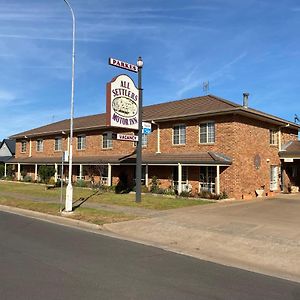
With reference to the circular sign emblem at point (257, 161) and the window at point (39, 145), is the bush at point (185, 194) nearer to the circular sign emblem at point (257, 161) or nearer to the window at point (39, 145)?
the circular sign emblem at point (257, 161)

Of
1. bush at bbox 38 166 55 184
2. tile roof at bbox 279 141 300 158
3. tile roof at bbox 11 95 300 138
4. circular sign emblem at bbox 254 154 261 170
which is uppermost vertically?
tile roof at bbox 11 95 300 138

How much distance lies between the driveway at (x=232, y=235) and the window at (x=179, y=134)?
10305 millimetres

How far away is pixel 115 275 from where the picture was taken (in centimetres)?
A: 743

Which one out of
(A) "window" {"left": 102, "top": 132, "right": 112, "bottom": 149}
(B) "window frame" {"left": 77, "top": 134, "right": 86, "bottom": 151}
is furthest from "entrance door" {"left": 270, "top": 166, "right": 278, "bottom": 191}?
(B) "window frame" {"left": 77, "top": 134, "right": 86, "bottom": 151}

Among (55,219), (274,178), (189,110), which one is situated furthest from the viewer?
(274,178)

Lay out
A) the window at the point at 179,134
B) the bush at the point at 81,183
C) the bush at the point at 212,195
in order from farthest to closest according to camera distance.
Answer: the bush at the point at 81,183
the window at the point at 179,134
the bush at the point at 212,195

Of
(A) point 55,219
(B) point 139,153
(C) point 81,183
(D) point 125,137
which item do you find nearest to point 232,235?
(A) point 55,219

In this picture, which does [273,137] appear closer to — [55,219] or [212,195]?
[212,195]

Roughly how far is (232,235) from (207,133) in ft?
47.3

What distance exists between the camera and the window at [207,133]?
25.5 meters

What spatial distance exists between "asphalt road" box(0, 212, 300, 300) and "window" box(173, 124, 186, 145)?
55.4 ft

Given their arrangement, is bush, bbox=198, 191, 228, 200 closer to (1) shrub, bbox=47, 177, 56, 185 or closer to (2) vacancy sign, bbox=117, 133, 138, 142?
(2) vacancy sign, bbox=117, 133, 138, 142

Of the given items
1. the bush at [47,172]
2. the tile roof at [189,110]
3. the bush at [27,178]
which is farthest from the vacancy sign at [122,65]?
the bush at [27,178]

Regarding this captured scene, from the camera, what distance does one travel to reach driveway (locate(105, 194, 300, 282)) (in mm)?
9212
